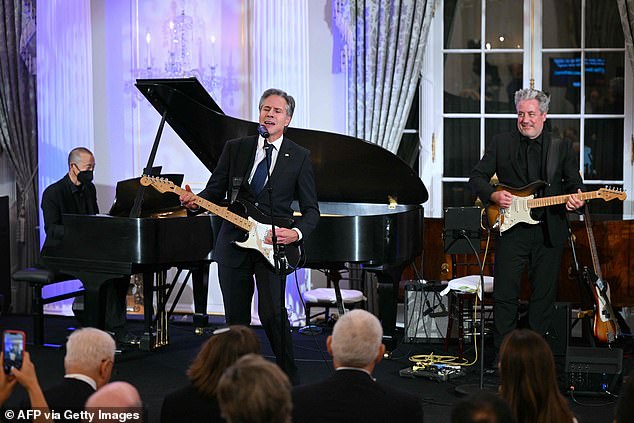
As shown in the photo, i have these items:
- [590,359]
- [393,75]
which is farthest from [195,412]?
[393,75]

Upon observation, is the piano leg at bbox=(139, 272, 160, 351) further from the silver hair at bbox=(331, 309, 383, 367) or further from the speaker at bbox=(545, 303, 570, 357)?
the silver hair at bbox=(331, 309, 383, 367)

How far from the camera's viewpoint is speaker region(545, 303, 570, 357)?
6.68m

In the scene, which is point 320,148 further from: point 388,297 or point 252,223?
point 252,223

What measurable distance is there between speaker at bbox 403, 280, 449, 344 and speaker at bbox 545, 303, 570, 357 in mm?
828

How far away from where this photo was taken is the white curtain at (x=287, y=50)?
8.27 meters

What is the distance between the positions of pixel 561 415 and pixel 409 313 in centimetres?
434

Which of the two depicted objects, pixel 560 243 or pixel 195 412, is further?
pixel 560 243

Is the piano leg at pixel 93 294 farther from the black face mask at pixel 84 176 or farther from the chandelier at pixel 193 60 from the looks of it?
the chandelier at pixel 193 60

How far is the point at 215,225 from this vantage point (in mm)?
7020

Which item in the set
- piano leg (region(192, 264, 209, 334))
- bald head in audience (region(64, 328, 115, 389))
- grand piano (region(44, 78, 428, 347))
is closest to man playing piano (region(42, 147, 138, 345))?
grand piano (region(44, 78, 428, 347))

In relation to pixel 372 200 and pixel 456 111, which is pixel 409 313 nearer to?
pixel 372 200

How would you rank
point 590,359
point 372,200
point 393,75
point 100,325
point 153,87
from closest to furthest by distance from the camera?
point 590,359
point 153,87
point 100,325
point 372,200
point 393,75

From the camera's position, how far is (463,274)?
24.7 feet

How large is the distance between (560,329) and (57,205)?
3.86 metres
